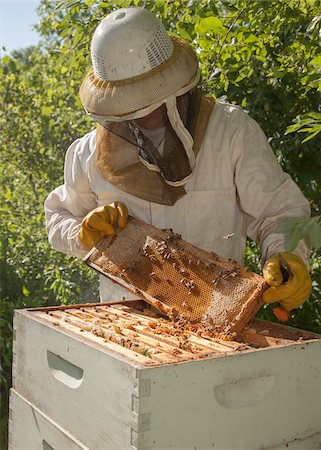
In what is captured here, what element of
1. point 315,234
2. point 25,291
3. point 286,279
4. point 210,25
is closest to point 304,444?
point 286,279

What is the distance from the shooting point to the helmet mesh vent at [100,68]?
1901mm

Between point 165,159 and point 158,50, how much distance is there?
35 centimetres

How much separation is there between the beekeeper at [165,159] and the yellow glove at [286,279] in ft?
0.10

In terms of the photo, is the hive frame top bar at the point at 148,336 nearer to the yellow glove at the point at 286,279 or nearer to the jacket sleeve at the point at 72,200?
the yellow glove at the point at 286,279

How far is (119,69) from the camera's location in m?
1.87

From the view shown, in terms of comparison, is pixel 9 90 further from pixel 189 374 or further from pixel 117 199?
pixel 189 374

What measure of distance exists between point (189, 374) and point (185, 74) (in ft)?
3.15

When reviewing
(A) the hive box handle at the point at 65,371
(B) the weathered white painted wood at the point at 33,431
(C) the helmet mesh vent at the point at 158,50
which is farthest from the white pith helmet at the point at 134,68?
(B) the weathered white painted wood at the point at 33,431

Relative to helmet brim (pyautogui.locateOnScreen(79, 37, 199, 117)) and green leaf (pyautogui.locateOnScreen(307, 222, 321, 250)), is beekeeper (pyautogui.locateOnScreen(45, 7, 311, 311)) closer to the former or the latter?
helmet brim (pyautogui.locateOnScreen(79, 37, 199, 117))

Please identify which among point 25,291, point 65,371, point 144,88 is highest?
point 144,88

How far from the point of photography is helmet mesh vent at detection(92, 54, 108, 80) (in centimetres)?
190

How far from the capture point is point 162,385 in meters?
1.33

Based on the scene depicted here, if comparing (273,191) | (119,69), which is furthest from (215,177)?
(119,69)

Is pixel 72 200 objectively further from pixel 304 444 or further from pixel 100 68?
pixel 304 444
